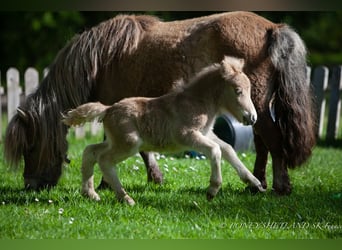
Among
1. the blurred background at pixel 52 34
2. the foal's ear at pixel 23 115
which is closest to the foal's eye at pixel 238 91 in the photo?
the foal's ear at pixel 23 115

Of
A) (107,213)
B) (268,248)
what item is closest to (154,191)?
(107,213)

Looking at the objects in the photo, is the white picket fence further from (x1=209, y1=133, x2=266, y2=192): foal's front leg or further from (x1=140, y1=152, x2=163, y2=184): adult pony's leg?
(x1=209, y1=133, x2=266, y2=192): foal's front leg

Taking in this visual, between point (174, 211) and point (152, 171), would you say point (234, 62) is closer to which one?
point (174, 211)

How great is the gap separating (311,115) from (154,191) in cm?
180

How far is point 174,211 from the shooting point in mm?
5141

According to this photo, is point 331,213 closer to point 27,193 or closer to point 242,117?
point 242,117

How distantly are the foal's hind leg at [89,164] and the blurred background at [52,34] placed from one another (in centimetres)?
1030

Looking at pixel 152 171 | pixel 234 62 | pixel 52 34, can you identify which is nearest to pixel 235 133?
pixel 152 171

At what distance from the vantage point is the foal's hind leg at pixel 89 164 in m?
5.48

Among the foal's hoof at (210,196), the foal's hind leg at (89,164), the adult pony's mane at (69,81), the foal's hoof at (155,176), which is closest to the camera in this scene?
the foal's hoof at (210,196)

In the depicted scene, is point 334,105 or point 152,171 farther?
point 334,105

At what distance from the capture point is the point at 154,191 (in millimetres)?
6043

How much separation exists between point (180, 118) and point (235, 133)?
9.99 feet

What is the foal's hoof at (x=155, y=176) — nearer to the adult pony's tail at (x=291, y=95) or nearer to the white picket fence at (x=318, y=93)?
the adult pony's tail at (x=291, y=95)
